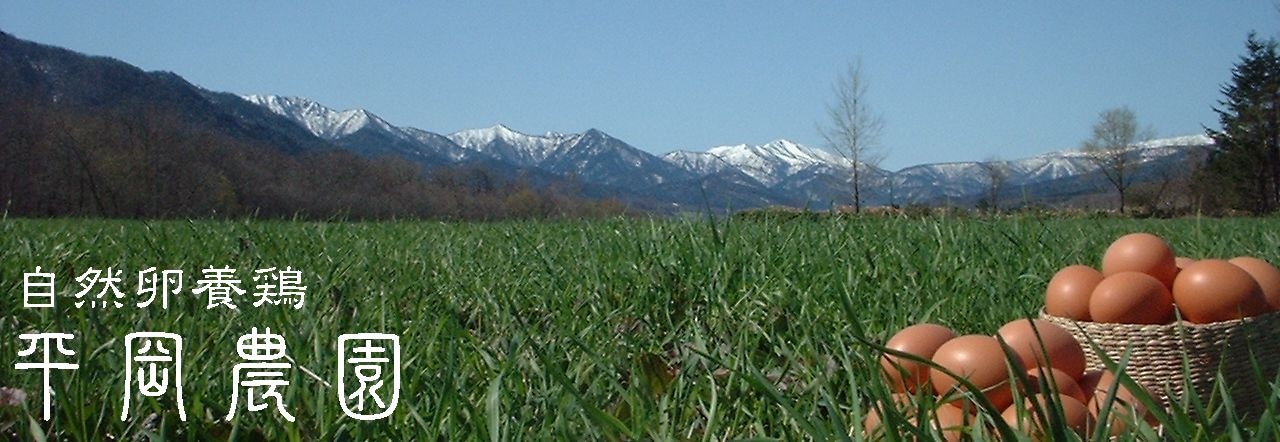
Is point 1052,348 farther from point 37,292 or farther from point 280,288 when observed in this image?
point 37,292

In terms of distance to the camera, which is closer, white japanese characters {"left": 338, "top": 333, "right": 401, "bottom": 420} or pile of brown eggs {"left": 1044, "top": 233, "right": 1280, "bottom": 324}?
white japanese characters {"left": 338, "top": 333, "right": 401, "bottom": 420}

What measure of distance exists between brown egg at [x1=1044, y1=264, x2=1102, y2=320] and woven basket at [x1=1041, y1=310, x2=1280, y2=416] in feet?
0.30

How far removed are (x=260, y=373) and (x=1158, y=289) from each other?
2.06m

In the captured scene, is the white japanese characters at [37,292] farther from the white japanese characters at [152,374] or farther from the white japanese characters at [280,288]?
the white japanese characters at [152,374]

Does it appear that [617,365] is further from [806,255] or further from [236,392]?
[806,255]

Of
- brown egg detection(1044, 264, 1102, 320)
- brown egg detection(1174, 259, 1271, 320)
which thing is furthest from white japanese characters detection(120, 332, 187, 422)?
brown egg detection(1174, 259, 1271, 320)

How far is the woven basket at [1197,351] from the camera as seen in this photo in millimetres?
2266

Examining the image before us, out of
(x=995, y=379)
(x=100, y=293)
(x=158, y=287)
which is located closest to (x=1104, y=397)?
(x=995, y=379)

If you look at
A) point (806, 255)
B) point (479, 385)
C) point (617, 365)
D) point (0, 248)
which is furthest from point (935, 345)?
point (0, 248)

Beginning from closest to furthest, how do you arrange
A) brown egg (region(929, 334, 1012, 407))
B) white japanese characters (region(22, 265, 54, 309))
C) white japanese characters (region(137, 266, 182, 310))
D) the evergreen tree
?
brown egg (region(929, 334, 1012, 407))
white japanese characters (region(137, 266, 182, 310))
white japanese characters (region(22, 265, 54, 309))
the evergreen tree

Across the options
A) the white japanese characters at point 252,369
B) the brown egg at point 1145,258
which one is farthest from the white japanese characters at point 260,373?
the brown egg at point 1145,258

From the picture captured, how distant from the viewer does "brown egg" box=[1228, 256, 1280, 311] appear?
2455mm

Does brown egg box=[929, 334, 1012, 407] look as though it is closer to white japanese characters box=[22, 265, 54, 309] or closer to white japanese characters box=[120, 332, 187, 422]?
white japanese characters box=[120, 332, 187, 422]

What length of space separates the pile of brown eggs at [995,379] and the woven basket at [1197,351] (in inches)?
24.2
